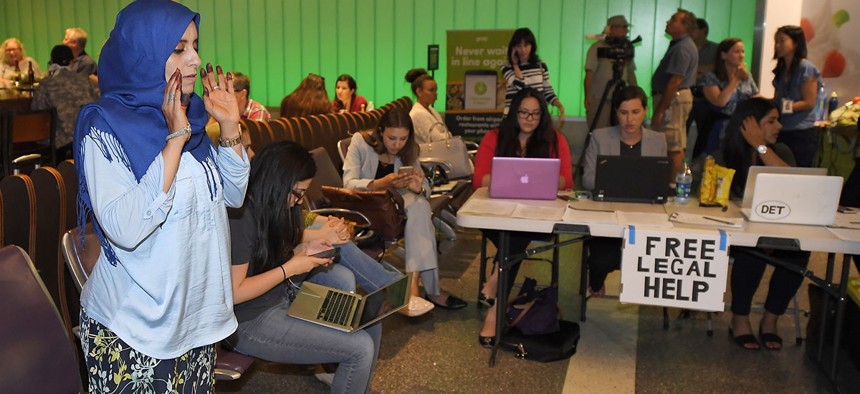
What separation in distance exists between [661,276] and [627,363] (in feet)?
2.15

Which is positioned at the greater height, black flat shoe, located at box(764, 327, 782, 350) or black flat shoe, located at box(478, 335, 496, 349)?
black flat shoe, located at box(764, 327, 782, 350)

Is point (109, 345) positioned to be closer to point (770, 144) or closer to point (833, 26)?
point (770, 144)

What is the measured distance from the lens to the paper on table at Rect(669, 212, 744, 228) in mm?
3180

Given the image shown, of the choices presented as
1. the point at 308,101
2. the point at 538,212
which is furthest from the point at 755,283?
the point at 308,101

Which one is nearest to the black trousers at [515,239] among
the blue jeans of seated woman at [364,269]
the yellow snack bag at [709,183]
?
the yellow snack bag at [709,183]

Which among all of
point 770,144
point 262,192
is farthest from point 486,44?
point 262,192

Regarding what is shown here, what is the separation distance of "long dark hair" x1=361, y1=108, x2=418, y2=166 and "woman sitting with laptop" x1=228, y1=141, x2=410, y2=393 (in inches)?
68.0

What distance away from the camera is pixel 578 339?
383 centimetres

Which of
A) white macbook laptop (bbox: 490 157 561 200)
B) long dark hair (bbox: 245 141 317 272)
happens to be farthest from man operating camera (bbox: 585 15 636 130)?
long dark hair (bbox: 245 141 317 272)

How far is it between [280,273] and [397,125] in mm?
2010

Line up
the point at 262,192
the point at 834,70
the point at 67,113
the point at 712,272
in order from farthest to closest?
the point at 834,70 → the point at 67,113 → the point at 712,272 → the point at 262,192

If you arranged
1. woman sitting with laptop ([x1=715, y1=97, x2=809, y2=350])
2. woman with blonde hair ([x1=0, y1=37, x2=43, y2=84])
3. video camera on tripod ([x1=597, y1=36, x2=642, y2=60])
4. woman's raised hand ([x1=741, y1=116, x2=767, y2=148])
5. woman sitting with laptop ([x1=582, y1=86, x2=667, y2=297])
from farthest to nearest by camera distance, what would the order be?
woman with blonde hair ([x1=0, y1=37, x2=43, y2=84]) → video camera on tripod ([x1=597, y1=36, x2=642, y2=60]) → woman sitting with laptop ([x1=582, y1=86, x2=667, y2=297]) → woman's raised hand ([x1=741, y1=116, x2=767, y2=148]) → woman sitting with laptop ([x1=715, y1=97, x2=809, y2=350])

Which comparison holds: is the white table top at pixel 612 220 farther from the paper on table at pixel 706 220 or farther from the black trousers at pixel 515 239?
the black trousers at pixel 515 239

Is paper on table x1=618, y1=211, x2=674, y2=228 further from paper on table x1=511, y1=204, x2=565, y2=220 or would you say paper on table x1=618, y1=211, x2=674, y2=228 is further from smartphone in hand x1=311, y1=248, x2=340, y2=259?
smartphone in hand x1=311, y1=248, x2=340, y2=259
